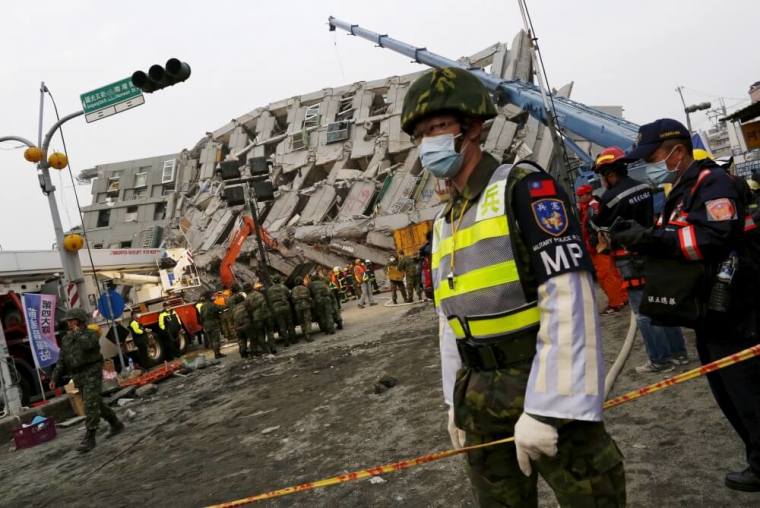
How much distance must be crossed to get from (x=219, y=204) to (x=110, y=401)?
22.8 metres

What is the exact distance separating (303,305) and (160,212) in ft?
93.7

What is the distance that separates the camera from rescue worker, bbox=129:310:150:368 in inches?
522

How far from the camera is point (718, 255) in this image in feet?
7.65

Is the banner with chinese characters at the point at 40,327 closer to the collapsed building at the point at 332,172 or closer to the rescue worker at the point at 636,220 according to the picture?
the rescue worker at the point at 636,220

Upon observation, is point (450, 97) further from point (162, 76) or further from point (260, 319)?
point (260, 319)

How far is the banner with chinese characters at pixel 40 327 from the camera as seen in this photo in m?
8.49

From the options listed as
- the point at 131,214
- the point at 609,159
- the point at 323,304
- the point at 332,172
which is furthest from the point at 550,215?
the point at 131,214

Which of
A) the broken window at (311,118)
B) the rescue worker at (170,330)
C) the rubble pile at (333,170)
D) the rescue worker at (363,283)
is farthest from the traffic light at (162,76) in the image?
the broken window at (311,118)

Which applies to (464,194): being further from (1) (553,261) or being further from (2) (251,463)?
(2) (251,463)

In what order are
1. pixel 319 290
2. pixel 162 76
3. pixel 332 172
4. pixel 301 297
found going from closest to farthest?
pixel 162 76 → pixel 301 297 → pixel 319 290 → pixel 332 172

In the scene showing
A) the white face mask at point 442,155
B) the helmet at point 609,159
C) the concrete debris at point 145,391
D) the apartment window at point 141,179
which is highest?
the apartment window at point 141,179

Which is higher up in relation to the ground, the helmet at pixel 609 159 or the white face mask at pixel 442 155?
the helmet at pixel 609 159

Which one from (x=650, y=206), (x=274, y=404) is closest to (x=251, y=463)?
(x=274, y=404)

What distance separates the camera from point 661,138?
2.73 meters
